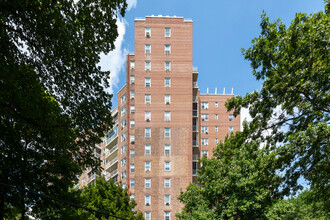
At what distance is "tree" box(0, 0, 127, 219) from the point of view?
40.2ft

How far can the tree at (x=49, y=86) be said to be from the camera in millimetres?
12250

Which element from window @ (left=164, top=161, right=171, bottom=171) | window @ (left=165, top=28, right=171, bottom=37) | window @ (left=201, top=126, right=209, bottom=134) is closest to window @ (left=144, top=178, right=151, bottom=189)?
window @ (left=164, top=161, right=171, bottom=171)

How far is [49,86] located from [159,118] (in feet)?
167

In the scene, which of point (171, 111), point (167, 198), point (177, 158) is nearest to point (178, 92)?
point (171, 111)

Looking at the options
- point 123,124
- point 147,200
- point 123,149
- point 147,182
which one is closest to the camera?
point 147,200

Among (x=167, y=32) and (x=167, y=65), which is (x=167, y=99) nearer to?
(x=167, y=65)

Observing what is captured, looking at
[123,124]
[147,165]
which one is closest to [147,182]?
[147,165]

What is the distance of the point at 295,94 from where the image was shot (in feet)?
53.3

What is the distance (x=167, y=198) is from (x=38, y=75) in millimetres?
50323

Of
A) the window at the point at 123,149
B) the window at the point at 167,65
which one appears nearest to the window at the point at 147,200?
the window at the point at 123,149

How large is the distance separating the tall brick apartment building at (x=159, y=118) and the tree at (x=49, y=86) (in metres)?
45.8

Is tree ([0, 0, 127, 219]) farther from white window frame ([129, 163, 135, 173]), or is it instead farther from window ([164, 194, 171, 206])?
white window frame ([129, 163, 135, 173])

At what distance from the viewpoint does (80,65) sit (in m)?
13.9

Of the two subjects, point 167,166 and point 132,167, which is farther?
point 132,167
